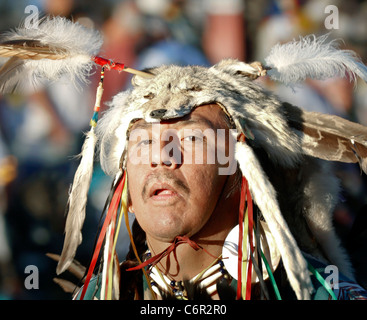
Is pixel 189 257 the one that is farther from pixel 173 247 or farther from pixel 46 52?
pixel 46 52

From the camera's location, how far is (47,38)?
2.26 metres

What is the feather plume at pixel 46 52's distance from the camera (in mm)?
2250

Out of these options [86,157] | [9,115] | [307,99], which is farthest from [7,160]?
[307,99]

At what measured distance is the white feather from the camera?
1.88m

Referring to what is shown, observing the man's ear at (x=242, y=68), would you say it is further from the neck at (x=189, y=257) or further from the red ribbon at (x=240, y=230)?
the neck at (x=189, y=257)

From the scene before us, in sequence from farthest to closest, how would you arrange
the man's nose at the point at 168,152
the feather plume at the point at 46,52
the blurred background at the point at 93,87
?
the blurred background at the point at 93,87
the feather plume at the point at 46,52
the man's nose at the point at 168,152

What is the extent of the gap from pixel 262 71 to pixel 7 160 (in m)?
2.43

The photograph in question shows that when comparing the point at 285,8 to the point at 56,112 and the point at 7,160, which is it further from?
the point at 7,160

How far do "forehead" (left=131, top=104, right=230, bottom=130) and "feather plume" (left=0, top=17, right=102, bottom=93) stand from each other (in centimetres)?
48

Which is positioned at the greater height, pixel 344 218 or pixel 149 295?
pixel 344 218

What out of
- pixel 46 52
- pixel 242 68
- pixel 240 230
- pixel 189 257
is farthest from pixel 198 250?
pixel 46 52

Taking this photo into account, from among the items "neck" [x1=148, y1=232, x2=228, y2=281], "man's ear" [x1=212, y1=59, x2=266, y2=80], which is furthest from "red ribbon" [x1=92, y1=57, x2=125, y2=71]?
"neck" [x1=148, y1=232, x2=228, y2=281]

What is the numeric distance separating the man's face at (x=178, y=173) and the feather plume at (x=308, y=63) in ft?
1.58

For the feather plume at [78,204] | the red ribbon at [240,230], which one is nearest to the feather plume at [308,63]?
the red ribbon at [240,230]
